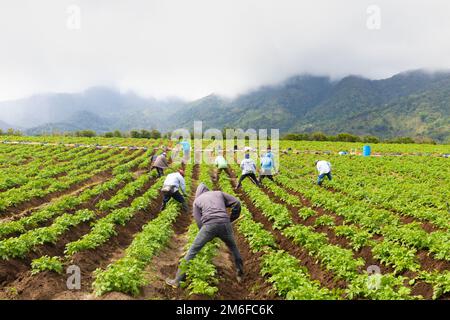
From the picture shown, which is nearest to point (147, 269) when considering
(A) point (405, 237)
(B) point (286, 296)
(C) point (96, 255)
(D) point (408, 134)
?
(C) point (96, 255)

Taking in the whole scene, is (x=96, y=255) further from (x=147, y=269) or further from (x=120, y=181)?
(x=120, y=181)

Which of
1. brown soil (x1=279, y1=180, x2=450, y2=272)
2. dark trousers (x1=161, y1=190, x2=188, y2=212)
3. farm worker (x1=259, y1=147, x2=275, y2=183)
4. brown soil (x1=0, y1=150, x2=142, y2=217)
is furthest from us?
farm worker (x1=259, y1=147, x2=275, y2=183)

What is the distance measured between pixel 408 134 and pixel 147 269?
210m

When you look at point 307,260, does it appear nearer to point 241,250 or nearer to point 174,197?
point 241,250

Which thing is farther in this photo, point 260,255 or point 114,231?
point 114,231

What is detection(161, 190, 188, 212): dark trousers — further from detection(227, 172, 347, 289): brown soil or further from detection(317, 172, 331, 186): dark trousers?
detection(317, 172, 331, 186): dark trousers

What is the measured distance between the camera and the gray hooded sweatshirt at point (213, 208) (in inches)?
305

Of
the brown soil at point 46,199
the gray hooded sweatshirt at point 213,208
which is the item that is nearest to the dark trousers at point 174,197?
the brown soil at point 46,199

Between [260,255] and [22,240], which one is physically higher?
[22,240]

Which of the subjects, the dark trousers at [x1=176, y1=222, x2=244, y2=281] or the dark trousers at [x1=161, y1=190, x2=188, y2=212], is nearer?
the dark trousers at [x1=176, y1=222, x2=244, y2=281]

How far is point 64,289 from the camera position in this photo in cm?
730

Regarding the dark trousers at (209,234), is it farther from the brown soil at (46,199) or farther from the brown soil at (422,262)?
the brown soil at (46,199)

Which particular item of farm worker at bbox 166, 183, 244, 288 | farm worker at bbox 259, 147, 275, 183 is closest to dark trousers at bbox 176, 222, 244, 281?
farm worker at bbox 166, 183, 244, 288

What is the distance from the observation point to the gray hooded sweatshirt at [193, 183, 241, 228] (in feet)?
25.4
